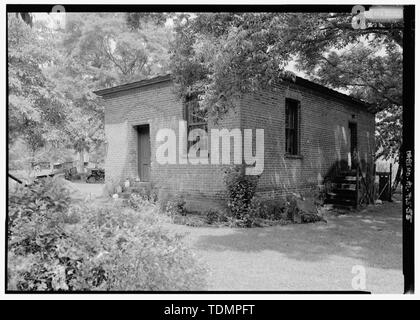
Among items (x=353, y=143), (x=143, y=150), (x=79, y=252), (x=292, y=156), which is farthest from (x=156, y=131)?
(x=353, y=143)

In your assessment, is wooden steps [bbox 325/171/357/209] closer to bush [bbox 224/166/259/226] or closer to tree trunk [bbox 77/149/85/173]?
bush [bbox 224/166/259/226]

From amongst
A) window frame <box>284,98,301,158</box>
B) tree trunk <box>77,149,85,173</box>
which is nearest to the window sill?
window frame <box>284,98,301,158</box>

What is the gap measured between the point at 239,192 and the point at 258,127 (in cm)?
211

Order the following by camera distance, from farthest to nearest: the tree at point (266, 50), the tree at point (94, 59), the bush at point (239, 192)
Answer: the bush at point (239, 192)
the tree at point (266, 50)
the tree at point (94, 59)

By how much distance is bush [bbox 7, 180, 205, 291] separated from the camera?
10.6ft

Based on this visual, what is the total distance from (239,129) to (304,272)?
4.80m

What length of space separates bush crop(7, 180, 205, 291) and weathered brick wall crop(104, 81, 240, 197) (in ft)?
14.9

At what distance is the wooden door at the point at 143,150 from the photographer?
365 inches

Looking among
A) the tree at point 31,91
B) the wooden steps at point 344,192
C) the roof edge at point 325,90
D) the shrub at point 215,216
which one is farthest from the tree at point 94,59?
the wooden steps at point 344,192

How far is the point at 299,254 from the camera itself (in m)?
5.44

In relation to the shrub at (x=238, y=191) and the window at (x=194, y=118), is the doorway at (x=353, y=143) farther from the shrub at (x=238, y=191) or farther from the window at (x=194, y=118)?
the window at (x=194, y=118)

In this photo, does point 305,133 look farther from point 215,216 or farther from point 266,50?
point 266,50

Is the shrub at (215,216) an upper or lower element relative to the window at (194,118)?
lower
